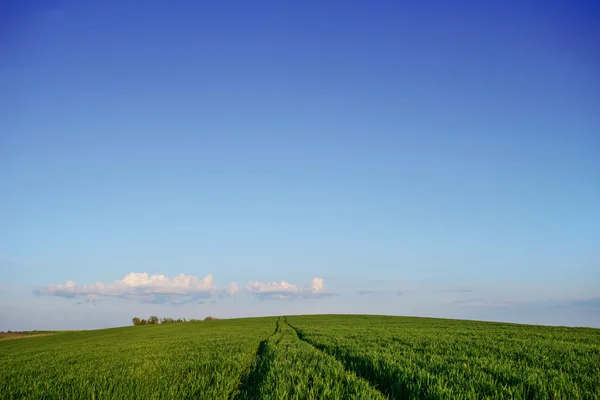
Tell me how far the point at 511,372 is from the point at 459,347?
630 centimetres

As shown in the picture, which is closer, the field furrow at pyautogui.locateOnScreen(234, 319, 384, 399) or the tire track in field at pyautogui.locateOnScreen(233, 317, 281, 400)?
the field furrow at pyautogui.locateOnScreen(234, 319, 384, 399)

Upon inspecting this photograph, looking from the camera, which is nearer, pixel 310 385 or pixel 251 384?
pixel 310 385

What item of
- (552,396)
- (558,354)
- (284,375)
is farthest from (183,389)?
(558,354)

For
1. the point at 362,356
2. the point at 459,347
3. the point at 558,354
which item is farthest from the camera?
the point at 459,347

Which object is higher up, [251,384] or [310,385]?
[310,385]

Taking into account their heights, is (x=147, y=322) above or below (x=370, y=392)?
below

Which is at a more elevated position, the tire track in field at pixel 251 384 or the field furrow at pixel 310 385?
the field furrow at pixel 310 385

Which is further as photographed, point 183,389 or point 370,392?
point 183,389

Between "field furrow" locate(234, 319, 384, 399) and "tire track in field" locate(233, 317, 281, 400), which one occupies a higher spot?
"field furrow" locate(234, 319, 384, 399)

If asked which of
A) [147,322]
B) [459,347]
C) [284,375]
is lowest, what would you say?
[147,322]

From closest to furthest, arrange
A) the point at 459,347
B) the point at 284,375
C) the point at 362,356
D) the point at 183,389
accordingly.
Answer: the point at 183,389 → the point at 284,375 → the point at 362,356 → the point at 459,347

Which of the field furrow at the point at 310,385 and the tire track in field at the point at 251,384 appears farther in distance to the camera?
the tire track in field at the point at 251,384

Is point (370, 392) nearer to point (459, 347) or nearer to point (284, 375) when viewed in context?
point (284, 375)

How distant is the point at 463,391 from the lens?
22.0ft
